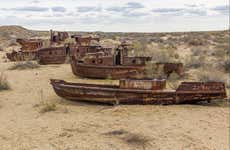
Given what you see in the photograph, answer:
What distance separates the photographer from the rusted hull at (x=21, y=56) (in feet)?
73.4

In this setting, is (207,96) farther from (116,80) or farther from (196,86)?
(116,80)

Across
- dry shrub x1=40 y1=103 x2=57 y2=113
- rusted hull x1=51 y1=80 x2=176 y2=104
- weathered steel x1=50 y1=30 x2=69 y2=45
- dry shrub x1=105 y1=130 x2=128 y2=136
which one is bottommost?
dry shrub x1=105 y1=130 x2=128 y2=136

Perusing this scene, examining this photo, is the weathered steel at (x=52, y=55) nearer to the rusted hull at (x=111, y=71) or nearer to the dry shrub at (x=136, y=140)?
the rusted hull at (x=111, y=71)

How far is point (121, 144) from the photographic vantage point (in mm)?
7410

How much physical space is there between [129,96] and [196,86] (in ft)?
6.36

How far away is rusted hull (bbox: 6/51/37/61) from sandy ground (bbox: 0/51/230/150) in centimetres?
1074

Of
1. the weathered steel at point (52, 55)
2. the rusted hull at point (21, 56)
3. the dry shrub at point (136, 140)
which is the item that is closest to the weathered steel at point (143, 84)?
the dry shrub at point (136, 140)

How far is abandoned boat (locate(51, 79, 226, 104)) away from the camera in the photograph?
420 inches

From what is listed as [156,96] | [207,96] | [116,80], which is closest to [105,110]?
[156,96]

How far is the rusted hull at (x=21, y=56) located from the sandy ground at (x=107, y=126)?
35.3 ft

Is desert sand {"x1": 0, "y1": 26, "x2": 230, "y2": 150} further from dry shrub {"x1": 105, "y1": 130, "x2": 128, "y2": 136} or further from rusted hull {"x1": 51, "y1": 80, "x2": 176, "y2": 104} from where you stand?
rusted hull {"x1": 51, "y1": 80, "x2": 176, "y2": 104}

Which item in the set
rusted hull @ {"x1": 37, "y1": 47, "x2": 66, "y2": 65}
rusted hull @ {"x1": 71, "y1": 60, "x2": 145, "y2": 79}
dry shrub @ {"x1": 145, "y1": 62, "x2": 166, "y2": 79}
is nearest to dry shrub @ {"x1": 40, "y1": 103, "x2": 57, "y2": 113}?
rusted hull @ {"x1": 71, "y1": 60, "x2": 145, "y2": 79}

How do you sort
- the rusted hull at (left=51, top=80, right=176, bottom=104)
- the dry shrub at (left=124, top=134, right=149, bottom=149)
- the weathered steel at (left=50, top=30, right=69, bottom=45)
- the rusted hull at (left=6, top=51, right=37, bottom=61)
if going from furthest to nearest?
the weathered steel at (left=50, top=30, right=69, bottom=45) → the rusted hull at (left=6, top=51, right=37, bottom=61) → the rusted hull at (left=51, top=80, right=176, bottom=104) → the dry shrub at (left=124, top=134, right=149, bottom=149)

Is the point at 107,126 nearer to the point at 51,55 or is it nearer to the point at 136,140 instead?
the point at 136,140
